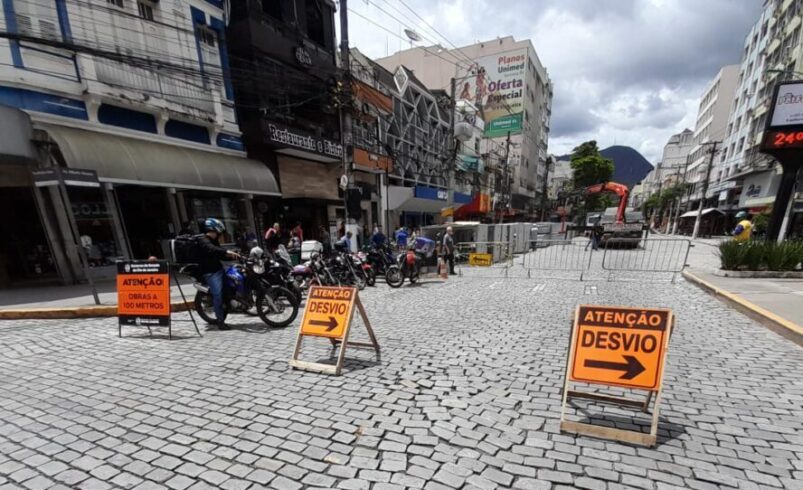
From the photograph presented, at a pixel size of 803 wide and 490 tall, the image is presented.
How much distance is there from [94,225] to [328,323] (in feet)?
31.5

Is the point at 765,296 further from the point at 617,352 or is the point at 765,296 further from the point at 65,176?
the point at 65,176

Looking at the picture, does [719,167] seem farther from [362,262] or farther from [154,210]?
[154,210]

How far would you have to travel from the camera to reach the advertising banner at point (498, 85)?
40.8 metres

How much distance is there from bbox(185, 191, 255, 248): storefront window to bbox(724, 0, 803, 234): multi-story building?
33.2 m

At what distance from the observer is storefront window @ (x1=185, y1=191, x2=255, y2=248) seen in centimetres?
1154

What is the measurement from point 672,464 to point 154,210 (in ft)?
44.9

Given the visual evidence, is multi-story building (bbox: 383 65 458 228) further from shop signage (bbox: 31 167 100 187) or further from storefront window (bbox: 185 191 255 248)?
shop signage (bbox: 31 167 100 187)

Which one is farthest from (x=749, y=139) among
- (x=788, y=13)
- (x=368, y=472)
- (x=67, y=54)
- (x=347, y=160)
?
(x=67, y=54)

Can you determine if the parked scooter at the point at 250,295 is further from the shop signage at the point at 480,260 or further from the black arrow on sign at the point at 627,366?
the shop signage at the point at 480,260

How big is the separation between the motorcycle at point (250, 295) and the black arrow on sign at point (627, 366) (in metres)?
4.62

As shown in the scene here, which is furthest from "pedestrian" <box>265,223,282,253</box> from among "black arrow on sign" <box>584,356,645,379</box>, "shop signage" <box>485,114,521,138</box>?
"shop signage" <box>485,114,521,138</box>

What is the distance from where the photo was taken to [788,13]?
26.3 meters

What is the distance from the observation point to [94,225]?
29.7 feet

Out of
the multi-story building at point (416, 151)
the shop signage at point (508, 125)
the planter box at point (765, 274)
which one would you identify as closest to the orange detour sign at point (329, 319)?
the planter box at point (765, 274)
